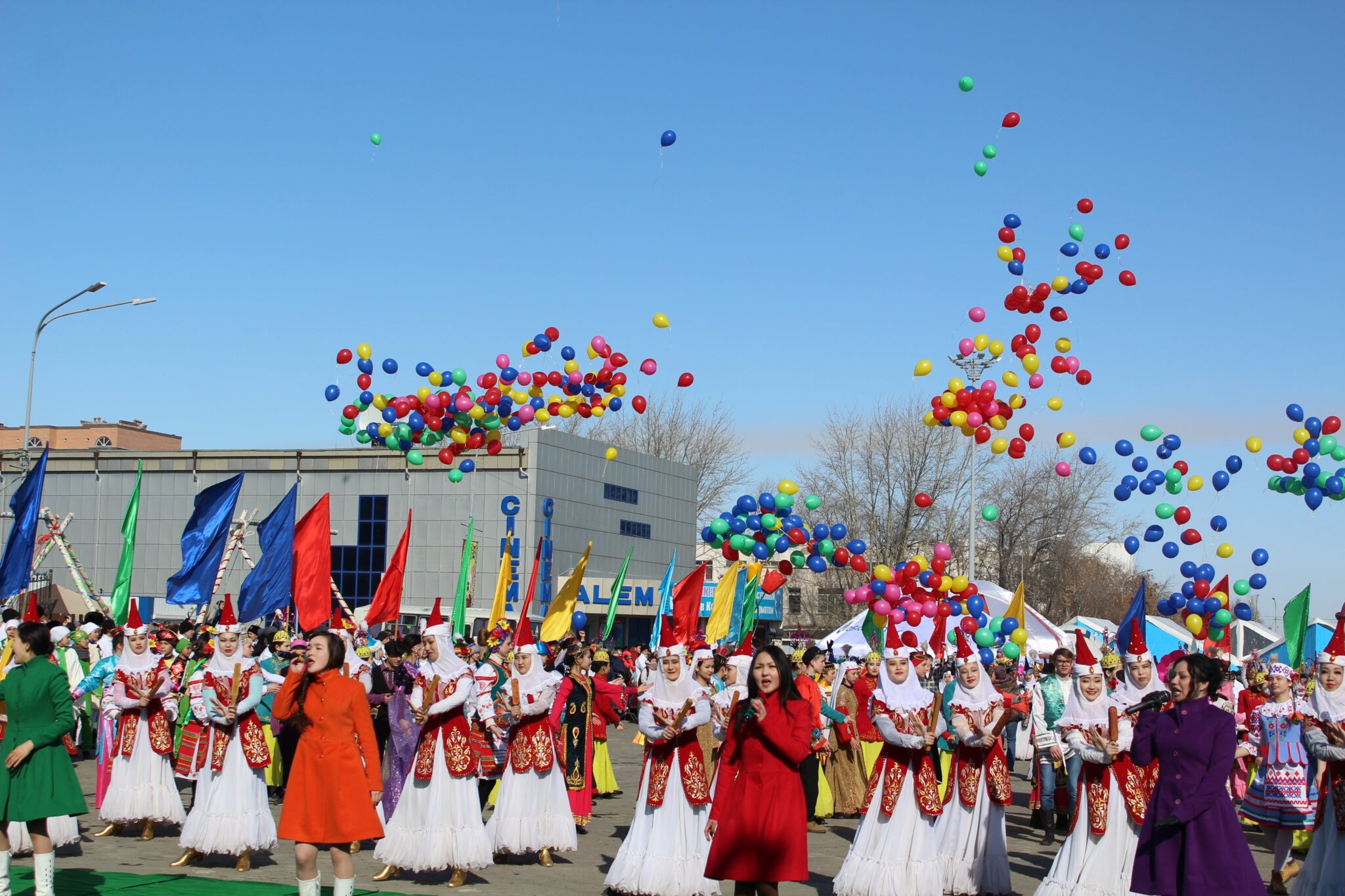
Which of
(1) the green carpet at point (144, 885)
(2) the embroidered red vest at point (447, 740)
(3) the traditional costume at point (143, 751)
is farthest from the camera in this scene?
(3) the traditional costume at point (143, 751)

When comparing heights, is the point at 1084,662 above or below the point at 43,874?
above

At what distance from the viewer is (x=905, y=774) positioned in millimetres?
9898

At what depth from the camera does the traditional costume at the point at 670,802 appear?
971cm

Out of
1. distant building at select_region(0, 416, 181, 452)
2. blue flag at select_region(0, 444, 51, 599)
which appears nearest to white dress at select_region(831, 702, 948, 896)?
blue flag at select_region(0, 444, 51, 599)

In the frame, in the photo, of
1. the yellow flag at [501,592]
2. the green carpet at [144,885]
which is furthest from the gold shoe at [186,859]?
the yellow flag at [501,592]

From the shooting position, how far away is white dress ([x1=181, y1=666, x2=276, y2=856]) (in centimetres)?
1073

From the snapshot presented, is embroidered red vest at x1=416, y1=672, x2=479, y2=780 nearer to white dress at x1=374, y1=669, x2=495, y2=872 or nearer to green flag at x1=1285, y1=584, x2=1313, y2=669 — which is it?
white dress at x1=374, y1=669, x2=495, y2=872

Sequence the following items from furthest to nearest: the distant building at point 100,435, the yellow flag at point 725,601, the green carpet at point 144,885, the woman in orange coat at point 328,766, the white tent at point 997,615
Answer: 1. the distant building at point 100,435
2. the white tent at point 997,615
3. the yellow flag at point 725,601
4. the green carpet at point 144,885
5. the woman in orange coat at point 328,766

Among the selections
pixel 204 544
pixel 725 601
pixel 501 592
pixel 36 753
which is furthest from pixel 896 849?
pixel 204 544

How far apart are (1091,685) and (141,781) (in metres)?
7.73

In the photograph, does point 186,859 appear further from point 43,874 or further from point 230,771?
point 43,874

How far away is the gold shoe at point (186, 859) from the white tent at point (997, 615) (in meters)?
16.4

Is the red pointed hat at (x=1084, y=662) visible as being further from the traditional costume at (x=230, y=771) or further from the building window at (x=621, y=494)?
the building window at (x=621, y=494)

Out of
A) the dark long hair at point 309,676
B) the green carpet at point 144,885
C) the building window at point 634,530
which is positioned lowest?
the green carpet at point 144,885
